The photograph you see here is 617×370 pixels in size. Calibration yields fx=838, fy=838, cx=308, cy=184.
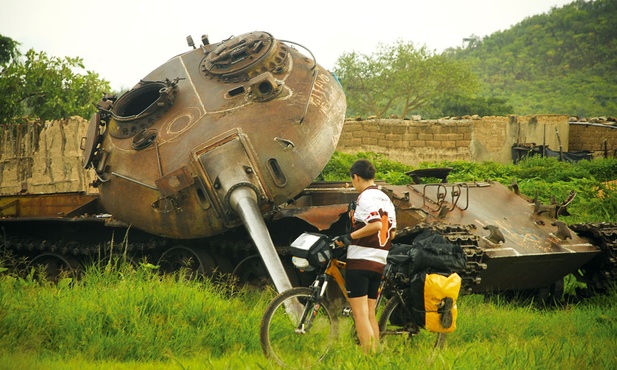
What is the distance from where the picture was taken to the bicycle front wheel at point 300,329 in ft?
20.1

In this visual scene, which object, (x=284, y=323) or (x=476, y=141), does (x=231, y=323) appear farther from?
(x=476, y=141)

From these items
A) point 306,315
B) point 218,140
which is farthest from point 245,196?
point 306,315

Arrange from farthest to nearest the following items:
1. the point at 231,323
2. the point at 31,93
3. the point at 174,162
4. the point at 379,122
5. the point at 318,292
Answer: the point at 379,122
the point at 31,93
the point at 174,162
the point at 231,323
the point at 318,292

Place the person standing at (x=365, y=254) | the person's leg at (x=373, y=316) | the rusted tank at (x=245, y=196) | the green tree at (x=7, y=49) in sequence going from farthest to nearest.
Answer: the green tree at (x=7, y=49) → the rusted tank at (x=245, y=196) → the person's leg at (x=373, y=316) → the person standing at (x=365, y=254)

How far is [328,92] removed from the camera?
1041 centimetres

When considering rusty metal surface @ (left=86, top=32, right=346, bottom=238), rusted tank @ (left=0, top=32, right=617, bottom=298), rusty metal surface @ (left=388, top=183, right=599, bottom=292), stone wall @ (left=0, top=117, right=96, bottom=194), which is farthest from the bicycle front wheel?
stone wall @ (left=0, top=117, right=96, bottom=194)

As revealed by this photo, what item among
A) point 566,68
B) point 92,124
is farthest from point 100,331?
point 566,68

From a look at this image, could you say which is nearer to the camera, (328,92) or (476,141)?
(328,92)

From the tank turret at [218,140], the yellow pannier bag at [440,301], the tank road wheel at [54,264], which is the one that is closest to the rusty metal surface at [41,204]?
the tank road wheel at [54,264]

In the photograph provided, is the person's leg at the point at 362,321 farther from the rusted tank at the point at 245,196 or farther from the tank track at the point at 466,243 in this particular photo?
the rusted tank at the point at 245,196

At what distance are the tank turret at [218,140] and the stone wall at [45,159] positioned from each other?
7.04m

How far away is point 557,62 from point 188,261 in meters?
52.8

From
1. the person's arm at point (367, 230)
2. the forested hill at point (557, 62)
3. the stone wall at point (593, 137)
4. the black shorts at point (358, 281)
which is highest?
the forested hill at point (557, 62)

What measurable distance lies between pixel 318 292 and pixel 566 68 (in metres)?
53.9
